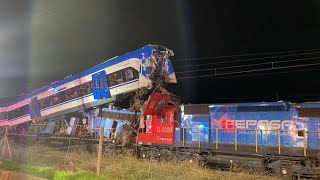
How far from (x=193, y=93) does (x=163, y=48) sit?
18112 mm

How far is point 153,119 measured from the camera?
22.0 metres

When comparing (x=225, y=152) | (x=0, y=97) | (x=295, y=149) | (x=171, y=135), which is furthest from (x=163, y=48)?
(x=0, y=97)

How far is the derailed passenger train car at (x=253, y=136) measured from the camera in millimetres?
16000

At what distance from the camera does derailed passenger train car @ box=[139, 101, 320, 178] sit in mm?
16000

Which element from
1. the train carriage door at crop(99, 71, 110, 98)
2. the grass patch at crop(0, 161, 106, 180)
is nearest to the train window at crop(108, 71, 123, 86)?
the train carriage door at crop(99, 71, 110, 98)

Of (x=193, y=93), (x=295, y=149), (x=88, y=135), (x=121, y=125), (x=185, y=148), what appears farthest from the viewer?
(x=193, y=93)

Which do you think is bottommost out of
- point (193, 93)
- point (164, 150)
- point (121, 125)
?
point (164, 150)

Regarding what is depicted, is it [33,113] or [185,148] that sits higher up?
[33,113]

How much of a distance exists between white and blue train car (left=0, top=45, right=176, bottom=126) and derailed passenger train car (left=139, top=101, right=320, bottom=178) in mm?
2986

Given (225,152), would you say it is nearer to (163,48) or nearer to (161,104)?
(161,104)

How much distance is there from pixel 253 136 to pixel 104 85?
1102 centimetres

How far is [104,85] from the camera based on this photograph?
24.5 meters

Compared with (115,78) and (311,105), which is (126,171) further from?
(115,78)

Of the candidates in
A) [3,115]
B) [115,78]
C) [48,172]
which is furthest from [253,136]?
[3,115]
